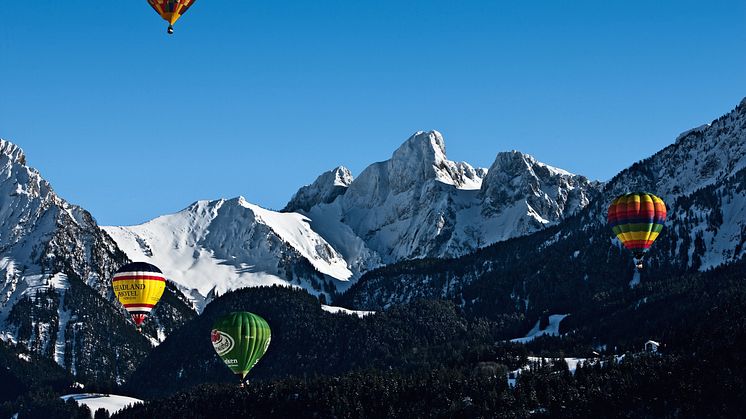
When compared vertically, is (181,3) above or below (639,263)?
above

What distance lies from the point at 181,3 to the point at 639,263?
84.8 metres

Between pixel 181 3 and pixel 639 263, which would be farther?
pixel 639 263

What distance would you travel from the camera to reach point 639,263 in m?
199

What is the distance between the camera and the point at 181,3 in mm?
154625
